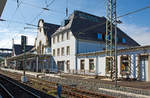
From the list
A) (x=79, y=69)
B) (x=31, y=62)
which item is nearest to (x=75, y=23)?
(x=79, y=69)

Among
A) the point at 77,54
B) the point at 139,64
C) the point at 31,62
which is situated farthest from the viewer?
the point at 31,62

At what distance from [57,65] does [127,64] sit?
1913cm

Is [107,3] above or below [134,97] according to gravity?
above

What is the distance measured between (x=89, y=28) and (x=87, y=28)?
0.47 meters

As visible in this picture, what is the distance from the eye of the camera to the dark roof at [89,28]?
3105 centimetres

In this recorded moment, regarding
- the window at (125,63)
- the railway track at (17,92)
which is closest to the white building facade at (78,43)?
the window at (125,63)

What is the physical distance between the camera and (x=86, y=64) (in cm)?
2662

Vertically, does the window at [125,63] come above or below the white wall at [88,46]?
below

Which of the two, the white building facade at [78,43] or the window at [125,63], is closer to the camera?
the window at [125,63]

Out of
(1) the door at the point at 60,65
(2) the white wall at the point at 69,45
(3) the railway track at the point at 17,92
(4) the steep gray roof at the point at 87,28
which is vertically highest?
(4) the steep gray roof at the point at 87,28

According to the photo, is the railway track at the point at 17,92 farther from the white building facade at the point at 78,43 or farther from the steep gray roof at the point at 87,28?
the steep gray roof at the point at 87,28

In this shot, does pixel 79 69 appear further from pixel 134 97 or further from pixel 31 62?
pixel 31 62

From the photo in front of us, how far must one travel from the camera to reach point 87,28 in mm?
34156

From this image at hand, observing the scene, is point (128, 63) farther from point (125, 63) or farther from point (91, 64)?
point (91, 64)
